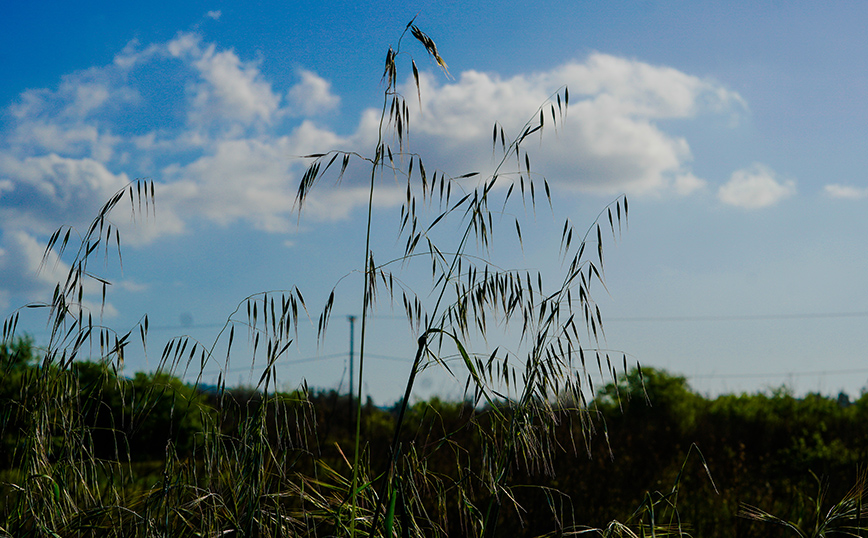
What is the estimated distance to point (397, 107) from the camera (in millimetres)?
1810

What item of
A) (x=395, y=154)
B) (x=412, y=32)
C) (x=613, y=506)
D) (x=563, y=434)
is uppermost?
(x=412, y=32)

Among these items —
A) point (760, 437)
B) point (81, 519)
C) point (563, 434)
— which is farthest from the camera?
point (760, 437)

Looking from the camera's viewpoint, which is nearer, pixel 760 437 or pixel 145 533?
pixel 145 533

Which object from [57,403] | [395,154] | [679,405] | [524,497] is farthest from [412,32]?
[679,405]

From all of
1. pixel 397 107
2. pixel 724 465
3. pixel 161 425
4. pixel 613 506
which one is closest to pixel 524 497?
pixel 613 506

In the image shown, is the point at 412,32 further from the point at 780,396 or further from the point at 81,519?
the point at 780,396

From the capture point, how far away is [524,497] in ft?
16.9

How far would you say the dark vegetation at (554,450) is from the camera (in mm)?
1801

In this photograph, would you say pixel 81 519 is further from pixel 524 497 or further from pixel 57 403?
pixel 524 497

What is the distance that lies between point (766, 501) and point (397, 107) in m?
4.67

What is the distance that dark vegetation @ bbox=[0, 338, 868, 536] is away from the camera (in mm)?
1801

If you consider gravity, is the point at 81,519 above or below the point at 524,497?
above

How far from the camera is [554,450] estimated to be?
165 centimetres

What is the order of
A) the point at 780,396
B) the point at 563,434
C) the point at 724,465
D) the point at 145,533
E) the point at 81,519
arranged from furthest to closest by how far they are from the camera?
the point at 780,396 → the point at 724,465 → the point at 563,434 → the point at 81,519 → the point at 145,533
